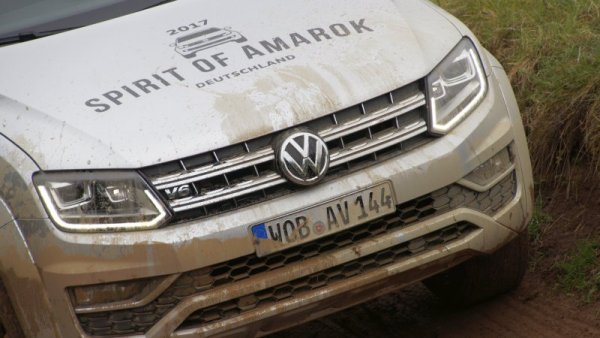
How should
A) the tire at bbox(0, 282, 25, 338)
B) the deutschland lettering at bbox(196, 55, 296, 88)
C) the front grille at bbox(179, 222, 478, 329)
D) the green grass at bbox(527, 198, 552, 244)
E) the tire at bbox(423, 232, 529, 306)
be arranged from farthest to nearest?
the green grass at bbox(527, 198, 552, 244) < the tire at bbox(423, 232, 529, 306) < the deutschland lettering at bbox(196, 55, 296, 88) < the tire at bbox(0, 282, 25, 338) < the front grille at bbox(179, 222, 478, 329)

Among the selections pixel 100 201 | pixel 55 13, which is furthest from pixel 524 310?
pixel 55 13

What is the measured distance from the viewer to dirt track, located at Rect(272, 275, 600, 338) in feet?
14.8

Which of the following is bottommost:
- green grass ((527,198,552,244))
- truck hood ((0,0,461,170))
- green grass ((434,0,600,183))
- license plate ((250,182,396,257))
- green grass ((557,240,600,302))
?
green grass ((527,198,552,244))

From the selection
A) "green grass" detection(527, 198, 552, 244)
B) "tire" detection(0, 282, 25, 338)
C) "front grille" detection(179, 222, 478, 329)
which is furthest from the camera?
"green grass" detection(527, 198, 552, 244)

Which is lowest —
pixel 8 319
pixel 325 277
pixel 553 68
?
pixel 553 68

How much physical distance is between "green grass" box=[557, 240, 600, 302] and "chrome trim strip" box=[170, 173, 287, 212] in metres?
1.52

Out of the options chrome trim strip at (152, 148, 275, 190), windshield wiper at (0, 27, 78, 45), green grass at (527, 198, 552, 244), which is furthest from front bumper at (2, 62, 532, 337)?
green grass at (527, 198, 552, 244)

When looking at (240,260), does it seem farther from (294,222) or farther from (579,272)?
(579,272)

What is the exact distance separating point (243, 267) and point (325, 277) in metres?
0.27

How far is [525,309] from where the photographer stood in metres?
4.66

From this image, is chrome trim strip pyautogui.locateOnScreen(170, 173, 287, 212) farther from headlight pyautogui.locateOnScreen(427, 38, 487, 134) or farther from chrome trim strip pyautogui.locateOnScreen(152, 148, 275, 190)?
headlight pyautogui.locateOnScreen(427, 38, 487, 134)

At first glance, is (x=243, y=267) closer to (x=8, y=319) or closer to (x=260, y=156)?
(x=260, y=156)

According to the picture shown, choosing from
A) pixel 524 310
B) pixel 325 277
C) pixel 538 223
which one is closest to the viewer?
pixel 325 277

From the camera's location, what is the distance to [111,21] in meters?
4.54
